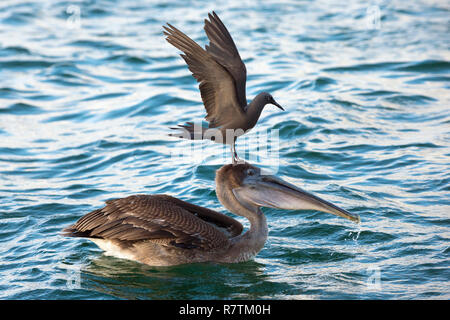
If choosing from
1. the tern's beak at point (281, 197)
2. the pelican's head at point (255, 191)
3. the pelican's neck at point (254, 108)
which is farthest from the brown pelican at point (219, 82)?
the tern's beak at point (281, 197)

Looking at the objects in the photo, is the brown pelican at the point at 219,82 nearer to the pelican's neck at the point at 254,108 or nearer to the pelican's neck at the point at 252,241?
the pelican's neck at the point at 254,108

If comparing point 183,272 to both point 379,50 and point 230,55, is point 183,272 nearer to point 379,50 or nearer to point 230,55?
point 230,55

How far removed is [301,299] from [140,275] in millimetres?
1437

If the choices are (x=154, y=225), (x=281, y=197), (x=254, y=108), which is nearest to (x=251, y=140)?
(x=254, y=108)

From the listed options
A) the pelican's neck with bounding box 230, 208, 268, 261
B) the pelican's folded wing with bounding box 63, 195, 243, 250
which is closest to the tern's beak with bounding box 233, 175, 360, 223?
the pelican's neck with bounding box 230, 208, 268, 261

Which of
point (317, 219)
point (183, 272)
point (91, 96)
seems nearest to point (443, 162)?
point (317, 219)

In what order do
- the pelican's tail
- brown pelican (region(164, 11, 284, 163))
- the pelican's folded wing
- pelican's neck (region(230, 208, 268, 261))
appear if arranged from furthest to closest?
1. pelican's neck (region(230, 208, 268, 261))
2. the pelican's folded wing
3. the pelican's tail
4. brown pelican (region(164, 11, 284, 163))

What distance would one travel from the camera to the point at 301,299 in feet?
17.7

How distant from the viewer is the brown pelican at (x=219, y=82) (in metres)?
5.54

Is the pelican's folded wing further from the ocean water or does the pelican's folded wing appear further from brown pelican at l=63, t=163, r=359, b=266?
the ocean water

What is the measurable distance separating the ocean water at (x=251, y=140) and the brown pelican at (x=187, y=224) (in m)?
0.14

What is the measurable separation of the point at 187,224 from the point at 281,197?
844mm

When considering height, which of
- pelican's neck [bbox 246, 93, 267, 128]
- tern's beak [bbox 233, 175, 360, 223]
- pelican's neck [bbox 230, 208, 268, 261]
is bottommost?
pelican's neck [bbox 230, 208, 268, 261]

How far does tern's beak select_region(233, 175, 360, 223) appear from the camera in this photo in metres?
5.59
